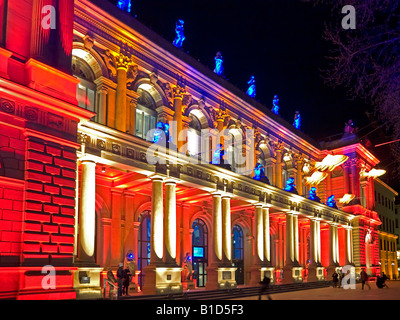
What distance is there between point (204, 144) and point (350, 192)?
25.0 m

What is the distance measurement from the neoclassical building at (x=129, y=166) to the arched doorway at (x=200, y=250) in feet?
0.37

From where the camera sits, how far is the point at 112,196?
25.9 metres

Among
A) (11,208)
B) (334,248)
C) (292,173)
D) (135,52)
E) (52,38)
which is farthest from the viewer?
(334,248)

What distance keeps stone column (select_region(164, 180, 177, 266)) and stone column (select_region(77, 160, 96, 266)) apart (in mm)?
5245

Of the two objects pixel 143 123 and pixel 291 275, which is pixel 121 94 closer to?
pixel 143 123

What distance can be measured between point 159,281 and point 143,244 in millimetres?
5185

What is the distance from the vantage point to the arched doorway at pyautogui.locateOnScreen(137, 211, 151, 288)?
27328 millimetres

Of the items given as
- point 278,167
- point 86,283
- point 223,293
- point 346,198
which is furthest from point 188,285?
point 346,198

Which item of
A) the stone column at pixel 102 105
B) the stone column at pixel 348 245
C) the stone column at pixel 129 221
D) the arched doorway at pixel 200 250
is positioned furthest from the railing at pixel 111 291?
the stone column at pixel 348 245

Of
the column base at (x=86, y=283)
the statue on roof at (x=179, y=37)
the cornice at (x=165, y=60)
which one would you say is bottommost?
the column base at (x=86, y=283)

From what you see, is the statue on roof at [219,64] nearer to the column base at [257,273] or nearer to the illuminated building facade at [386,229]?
the column base at [257,273]

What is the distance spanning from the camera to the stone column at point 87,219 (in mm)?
19062
